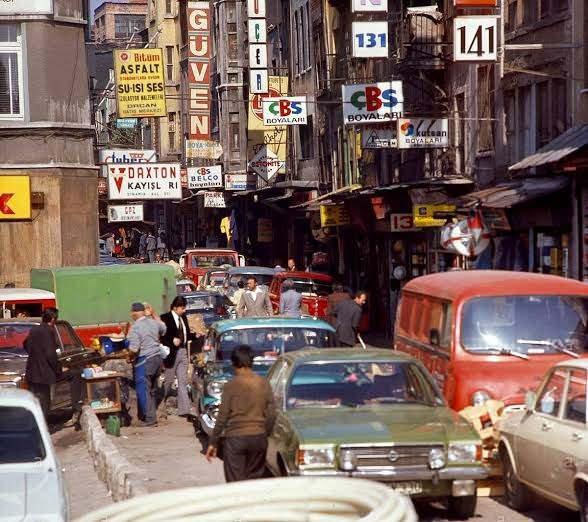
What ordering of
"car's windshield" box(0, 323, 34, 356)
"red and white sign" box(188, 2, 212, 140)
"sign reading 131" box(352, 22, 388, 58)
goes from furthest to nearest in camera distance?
1. "red and white sign" box(188, 2, 212, 140)
2. "sign reading 131" box(352, 22, 388, 58)
3. "car's windshield" box(0, 323, 34, 356)

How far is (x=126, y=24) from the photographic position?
114 metres

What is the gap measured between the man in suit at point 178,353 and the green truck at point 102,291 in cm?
673

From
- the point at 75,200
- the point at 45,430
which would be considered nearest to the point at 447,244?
the point at 75,200

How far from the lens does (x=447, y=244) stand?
2444cm

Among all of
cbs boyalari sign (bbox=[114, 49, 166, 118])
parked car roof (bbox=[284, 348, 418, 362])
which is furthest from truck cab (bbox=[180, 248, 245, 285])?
parked car roof (bbox=[284, 348, 418, 362])

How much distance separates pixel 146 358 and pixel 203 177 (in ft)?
108

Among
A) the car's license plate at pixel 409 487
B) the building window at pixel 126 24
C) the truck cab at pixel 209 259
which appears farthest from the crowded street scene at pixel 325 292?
the building window at pixel 126 24

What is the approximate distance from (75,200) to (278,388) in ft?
57.6

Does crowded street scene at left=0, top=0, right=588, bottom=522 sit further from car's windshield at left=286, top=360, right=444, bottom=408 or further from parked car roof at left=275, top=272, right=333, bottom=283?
parked car roof at left=275, top=272, right=333, bottom=283

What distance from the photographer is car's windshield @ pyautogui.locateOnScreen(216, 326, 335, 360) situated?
56.4ft

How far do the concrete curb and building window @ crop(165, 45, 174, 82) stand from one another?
201 ft

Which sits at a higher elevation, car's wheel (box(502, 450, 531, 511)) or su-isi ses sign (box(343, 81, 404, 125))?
su-isi ses sign (box(343, 81, 404, 125))

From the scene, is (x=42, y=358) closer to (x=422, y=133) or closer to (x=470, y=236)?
(x=470, y=236)

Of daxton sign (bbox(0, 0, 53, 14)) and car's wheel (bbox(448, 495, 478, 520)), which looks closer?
car's wheel (bbox(448, 495, 478, 520))
